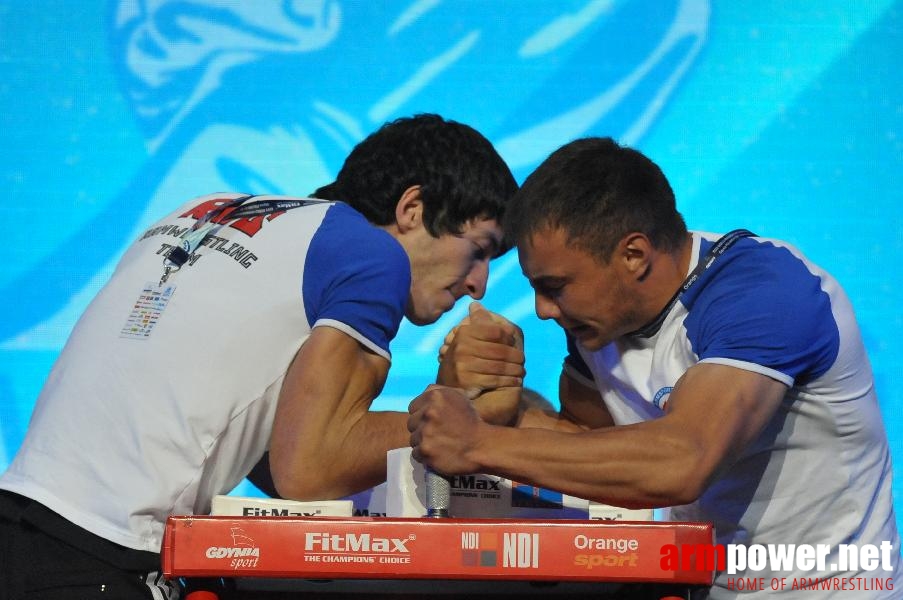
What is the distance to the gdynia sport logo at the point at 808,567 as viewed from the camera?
171 cm

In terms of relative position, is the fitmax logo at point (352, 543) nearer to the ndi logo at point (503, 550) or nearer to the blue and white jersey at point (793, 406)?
the ndi logo at point (503, 550)

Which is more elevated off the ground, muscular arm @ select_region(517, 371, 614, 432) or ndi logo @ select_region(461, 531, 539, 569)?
muscular arm @ select_region(517, 371, 614, 432)

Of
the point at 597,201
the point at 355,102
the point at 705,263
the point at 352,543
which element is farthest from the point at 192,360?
the point at 355,102

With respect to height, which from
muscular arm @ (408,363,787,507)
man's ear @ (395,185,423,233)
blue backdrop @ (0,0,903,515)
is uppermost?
blue backdrop @ (0,0,903,515)

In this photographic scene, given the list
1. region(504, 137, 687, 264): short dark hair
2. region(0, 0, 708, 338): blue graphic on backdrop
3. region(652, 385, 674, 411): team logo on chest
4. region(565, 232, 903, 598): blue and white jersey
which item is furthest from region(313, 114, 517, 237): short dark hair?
region(0, 0, 708, 338): blue graphic on backdrop

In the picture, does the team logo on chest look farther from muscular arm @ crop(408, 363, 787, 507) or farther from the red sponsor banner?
the red sponsor banner

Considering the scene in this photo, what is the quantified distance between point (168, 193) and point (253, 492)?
90 centimetres

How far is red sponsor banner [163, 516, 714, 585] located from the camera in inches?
49.4

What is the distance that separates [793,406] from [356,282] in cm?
71

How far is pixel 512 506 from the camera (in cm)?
155

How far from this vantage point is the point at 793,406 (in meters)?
1.67

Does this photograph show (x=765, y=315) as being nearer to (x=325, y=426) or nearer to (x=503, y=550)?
(x=503, y=550)

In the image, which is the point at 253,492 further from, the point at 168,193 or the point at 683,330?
the point at 683,330

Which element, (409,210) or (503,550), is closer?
(503,550)
